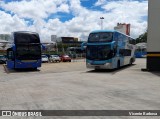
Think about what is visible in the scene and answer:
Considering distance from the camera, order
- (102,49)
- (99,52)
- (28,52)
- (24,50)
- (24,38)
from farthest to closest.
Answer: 1. (28,52)
2. (24,50)
3. (24,38)
4. (99,52)
5. (102,49)

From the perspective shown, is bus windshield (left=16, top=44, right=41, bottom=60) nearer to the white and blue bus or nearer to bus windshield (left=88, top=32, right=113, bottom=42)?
the white and blue bus

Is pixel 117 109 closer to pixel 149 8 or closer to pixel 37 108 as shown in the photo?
pixel 37 108

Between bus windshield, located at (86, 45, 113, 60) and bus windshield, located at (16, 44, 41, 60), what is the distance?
19.5 feet

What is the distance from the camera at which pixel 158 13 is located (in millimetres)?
27875

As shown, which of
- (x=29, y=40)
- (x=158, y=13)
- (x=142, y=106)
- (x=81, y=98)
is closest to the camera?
(x=142, y=106)

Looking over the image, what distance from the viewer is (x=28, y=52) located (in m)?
32.0

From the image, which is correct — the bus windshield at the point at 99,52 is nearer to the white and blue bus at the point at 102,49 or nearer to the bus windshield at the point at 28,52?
the white and blue bus at the point at 102,49

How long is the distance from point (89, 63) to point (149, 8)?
6.87 m

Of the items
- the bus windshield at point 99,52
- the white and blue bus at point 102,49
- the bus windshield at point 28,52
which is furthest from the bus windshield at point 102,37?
the bus windshield at point 28,52

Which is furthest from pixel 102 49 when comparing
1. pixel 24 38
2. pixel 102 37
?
pixel 24 38

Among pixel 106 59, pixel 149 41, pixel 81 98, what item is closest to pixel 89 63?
pixel 106 59

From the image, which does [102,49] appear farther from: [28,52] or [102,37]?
[28,52]

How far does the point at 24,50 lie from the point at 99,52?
766 centimetres

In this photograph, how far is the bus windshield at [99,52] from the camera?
2822 centimetres
